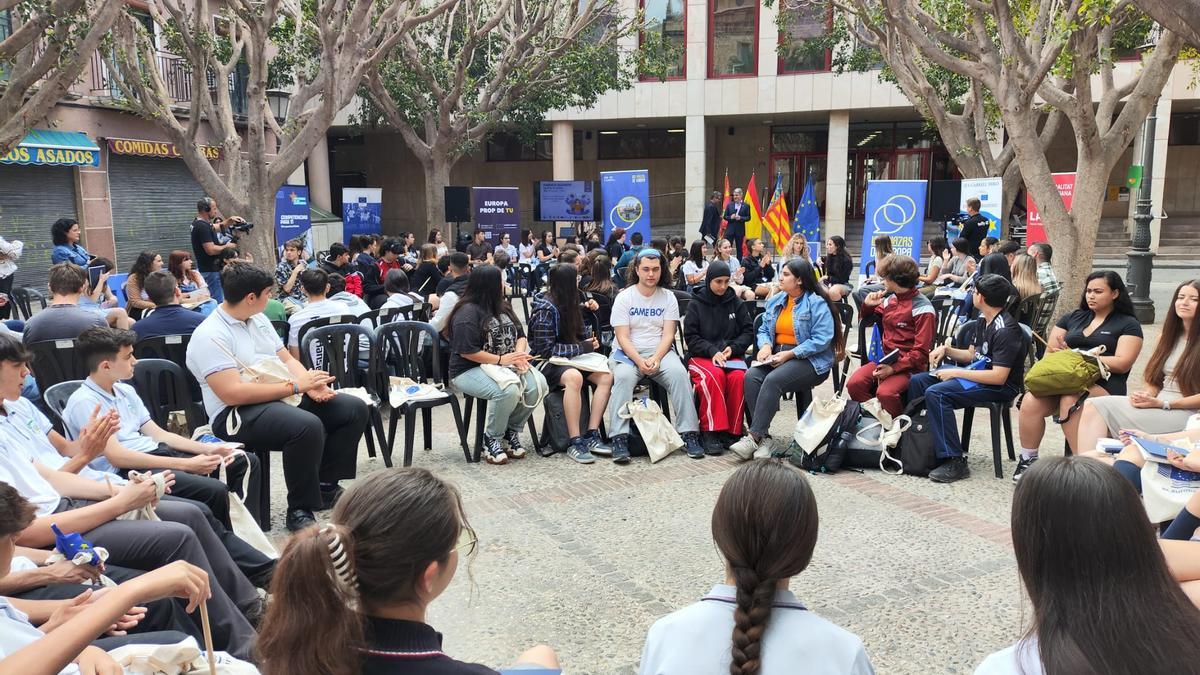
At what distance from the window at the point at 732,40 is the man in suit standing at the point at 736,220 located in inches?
397

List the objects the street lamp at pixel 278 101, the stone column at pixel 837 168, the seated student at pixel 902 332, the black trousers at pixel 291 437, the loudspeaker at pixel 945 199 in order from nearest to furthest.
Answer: the black trousers at pixel 291 437 < the seated student at pixel 902 332 < the loudspeaker at pixel 945 199 < the street lamp at pixel 278 101 < the stone column at pixel 837 168

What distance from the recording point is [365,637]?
1.76 m

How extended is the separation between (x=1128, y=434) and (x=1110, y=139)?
746 centimetres

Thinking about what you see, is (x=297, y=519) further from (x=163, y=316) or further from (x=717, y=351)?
(x=717, y=351)

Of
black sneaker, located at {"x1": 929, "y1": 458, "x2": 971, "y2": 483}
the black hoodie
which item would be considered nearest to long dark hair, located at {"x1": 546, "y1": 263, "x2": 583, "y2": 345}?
the black hoodie

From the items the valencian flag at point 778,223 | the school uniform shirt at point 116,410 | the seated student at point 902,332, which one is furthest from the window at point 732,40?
the school uniform shirt at point 116,410

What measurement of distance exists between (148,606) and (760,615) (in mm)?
2201

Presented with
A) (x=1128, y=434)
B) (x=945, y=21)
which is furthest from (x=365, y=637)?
(x=945, y=21)

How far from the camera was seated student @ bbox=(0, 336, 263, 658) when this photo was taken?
3141 mm

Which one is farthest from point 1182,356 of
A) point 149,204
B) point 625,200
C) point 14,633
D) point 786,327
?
point 149,204

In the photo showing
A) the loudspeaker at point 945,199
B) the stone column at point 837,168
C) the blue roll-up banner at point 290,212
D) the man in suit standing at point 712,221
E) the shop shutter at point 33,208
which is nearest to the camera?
the loudspeaker at point 945,199

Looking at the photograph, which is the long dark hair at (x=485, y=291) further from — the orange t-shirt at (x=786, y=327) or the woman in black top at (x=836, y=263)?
the woman in black top at (x=836, y=263)

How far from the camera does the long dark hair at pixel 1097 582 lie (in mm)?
1661

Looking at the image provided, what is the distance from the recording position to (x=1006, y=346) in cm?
559
